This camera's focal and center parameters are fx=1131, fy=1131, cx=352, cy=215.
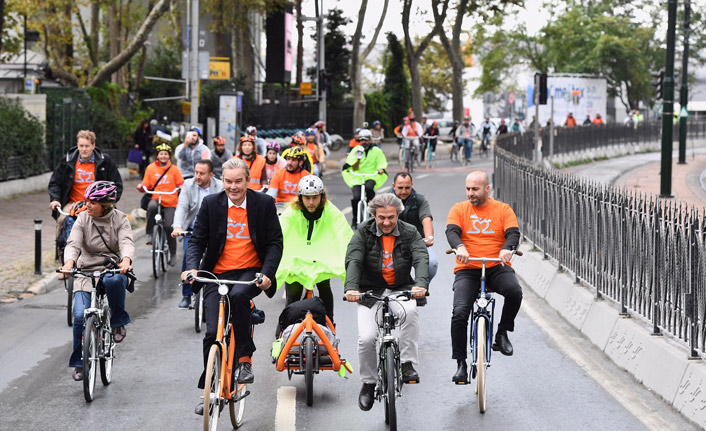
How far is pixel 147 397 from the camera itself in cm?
853

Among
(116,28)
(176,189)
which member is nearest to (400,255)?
(176,189)

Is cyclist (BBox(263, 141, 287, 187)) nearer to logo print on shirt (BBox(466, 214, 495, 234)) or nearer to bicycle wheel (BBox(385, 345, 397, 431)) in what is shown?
logo print on shirt (BBox(466, 214, 495, 234))

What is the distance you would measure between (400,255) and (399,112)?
56867mm

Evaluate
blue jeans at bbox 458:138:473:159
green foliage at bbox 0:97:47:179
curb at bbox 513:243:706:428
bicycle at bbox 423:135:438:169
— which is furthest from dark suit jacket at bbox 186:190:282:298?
blue jeans at bbox 458:138:473:159

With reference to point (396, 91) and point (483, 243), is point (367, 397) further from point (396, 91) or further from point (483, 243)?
point (396, 91)

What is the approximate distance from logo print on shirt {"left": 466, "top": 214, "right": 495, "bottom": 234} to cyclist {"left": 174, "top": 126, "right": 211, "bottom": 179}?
8.19 meters

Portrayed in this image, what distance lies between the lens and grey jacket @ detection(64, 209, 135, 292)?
868 centimetres

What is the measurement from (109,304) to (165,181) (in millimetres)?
6275

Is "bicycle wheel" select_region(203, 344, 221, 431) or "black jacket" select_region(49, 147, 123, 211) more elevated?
"black jacket" select_region(49, 147, 123, 211)

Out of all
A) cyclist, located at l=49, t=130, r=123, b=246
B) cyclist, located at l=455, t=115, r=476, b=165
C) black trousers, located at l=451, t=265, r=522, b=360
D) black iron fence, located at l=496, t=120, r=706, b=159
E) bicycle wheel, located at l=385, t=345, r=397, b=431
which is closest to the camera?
bicycle wheel, located at l=385, t=345, r=397, b=431

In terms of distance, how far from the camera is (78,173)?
39.2 feet

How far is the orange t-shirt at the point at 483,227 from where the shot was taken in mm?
8680

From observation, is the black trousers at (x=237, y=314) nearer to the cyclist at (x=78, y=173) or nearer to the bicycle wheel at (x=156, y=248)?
the cyclist at (x=78, y=173)

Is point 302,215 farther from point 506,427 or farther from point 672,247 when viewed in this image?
point 672,247
